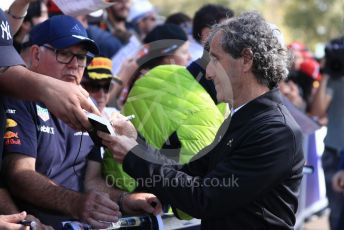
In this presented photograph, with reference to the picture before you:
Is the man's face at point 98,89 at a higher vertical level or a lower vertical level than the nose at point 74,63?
lower

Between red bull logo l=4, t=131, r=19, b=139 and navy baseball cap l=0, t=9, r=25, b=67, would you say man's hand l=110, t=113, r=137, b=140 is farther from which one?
navy baseball cap l=0, t=9, r=25, b=67

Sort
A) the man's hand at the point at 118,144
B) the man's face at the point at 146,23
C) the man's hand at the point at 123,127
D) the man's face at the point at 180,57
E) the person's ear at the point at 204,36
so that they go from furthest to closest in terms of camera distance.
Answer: the man's face at the point at 146,23 → the man's face at the point at 180,57 → the person's ear at the point at 204,36 → the man's hand at the point at 123,127 → the man's hand at the point at 118,144

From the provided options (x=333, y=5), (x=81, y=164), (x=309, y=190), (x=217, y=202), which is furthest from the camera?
(x=333, y=5)

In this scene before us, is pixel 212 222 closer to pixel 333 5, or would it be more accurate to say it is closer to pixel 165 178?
pixel 165 178

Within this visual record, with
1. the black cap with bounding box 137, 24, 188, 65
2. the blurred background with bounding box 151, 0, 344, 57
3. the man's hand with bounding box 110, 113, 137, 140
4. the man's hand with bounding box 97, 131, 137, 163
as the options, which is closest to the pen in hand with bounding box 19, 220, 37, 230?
the man's hand with bounding box 97, 131, 137, 163

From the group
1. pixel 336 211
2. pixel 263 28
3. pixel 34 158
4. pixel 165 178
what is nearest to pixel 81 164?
pixel 34 158

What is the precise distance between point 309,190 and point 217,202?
5.68 meters

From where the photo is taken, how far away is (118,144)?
3705 millimetres

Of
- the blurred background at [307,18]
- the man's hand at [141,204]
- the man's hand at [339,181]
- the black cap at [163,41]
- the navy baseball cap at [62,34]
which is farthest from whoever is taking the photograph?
the blurred background at [307,18]

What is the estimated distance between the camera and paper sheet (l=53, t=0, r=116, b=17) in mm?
4520

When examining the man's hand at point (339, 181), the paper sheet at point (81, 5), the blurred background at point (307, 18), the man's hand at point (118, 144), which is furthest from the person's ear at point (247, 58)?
the blurred background at point (307, 18)

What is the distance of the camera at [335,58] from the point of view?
8578 millimetres

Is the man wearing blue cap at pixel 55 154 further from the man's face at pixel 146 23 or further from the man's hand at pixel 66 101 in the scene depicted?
the man's face at pixel 146 23

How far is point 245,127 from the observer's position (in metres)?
3.71
